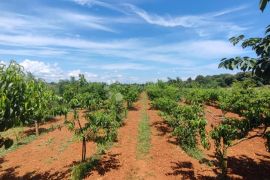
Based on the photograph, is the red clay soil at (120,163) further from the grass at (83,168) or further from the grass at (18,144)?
the grass at (18,144)

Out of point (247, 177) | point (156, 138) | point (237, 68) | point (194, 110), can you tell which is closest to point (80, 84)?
point (156, 138)

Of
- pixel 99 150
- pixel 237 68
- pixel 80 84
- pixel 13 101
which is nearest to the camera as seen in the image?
pixel 237 68

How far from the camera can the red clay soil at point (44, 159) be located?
44.2ft

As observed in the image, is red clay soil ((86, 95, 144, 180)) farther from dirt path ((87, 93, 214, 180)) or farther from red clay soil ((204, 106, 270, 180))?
red clay soil ((204, 106, 270, 180))

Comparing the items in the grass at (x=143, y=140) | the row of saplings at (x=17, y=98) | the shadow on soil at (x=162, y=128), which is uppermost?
the row of saplings at (x=17, y=98)

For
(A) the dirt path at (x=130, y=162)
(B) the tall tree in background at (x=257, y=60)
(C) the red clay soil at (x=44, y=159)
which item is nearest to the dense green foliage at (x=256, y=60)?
(B) the tall tree in background at (x=257, y=60)

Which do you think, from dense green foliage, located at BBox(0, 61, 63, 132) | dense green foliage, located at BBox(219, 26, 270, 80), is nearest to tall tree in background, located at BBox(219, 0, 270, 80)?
dense green foliage, located at BBox(219, 26, 270, 80)

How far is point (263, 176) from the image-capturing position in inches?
497

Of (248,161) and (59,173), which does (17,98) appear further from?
(248,161)

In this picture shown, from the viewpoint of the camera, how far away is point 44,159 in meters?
15.9

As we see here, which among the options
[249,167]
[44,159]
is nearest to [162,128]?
[249,167]

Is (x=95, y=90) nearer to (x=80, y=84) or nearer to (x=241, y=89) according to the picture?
→ (x=80, y=84)

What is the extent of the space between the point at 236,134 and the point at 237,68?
4.54m

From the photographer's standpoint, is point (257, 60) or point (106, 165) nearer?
point (257, 60)
